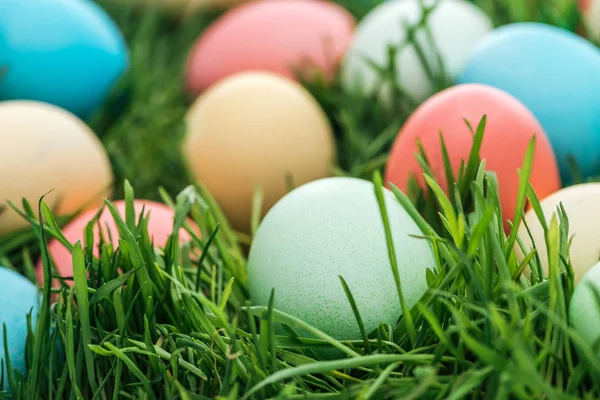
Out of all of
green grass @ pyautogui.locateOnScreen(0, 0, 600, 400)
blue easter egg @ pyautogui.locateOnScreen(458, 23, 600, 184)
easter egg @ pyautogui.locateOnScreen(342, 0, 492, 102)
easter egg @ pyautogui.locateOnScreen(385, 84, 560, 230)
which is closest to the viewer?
green grass @ pyautogui.locateOnScreen(0, 0, 600, 400)

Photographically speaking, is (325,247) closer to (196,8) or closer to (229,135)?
(229,135)

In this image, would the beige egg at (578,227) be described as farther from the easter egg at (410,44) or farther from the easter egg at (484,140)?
the easter egg at (410,44)

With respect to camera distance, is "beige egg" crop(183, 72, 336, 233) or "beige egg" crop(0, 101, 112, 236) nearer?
"beige egg" crop(0, 101, 112, 236)

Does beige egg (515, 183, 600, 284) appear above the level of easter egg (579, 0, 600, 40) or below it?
below

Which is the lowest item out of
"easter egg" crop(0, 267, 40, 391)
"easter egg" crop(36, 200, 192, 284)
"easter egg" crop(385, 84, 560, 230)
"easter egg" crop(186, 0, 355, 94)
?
"easter egg" crop(0, 267, 40, 391)

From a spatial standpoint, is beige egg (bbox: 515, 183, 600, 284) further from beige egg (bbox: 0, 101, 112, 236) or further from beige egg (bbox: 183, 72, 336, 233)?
beige egg (bbox: 0, 101, 112, 236)

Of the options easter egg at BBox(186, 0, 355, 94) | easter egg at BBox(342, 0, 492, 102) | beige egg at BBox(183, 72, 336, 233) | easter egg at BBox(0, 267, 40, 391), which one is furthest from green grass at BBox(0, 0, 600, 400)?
easter egg at BBox(186, 0, 355, 94)

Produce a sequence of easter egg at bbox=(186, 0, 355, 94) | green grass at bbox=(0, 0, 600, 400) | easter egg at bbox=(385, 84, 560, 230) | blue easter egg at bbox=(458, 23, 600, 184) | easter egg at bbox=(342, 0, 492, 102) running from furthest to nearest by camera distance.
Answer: easter egg at bbox=(186, 0, 355, 94) → easter egg at bbox=(342, 0, 492, 102) → blue easter egg at bbox=(458, 23, 600, 184) → easter egg at bbox=(385, 84, 560, 230) → green grass at bbox=(0, 0, 600, 400)

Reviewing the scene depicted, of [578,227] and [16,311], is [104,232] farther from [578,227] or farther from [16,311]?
[578,227]
